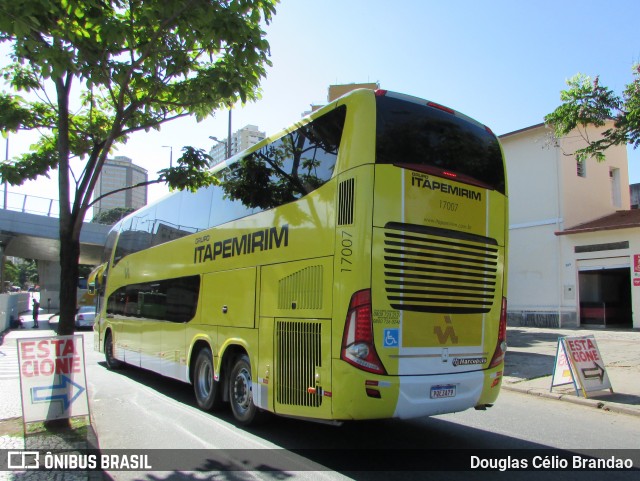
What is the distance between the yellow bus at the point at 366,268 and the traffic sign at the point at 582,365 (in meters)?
3.14

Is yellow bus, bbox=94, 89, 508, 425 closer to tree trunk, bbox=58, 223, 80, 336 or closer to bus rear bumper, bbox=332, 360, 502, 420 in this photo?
bus rear bumper, bbox=332, 360, 502, 420

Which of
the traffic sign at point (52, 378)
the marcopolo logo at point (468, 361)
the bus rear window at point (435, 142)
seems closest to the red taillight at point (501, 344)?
the marcopolo logo at point (468, 361)

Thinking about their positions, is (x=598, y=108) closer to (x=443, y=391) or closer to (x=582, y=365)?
(x=582, y=365)

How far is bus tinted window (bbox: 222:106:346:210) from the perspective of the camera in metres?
5.92

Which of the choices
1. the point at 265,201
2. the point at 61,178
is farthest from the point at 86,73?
the point at 265,201

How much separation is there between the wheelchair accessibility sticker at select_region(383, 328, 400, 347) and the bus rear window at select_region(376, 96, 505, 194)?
185cm

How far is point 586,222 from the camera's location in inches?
938

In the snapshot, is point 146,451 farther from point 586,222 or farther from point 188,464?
point 586,222

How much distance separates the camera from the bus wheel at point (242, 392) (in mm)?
6938

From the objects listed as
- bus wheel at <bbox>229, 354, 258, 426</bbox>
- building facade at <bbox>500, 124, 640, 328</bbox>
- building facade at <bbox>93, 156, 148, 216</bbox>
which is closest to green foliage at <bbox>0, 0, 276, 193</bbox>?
bus wheel at <bbox>229, 354, 258, 426</bbox>

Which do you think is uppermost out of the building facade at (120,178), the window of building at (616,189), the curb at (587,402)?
the building facade at (120,178)

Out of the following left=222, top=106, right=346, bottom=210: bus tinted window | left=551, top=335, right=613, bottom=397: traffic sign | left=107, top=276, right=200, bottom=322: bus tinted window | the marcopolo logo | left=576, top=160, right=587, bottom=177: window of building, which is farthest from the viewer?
left=576, top=160, right=587, bottom=177: window of building

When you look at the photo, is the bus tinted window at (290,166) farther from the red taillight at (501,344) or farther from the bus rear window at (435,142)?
A: the red taillight at (501,344)

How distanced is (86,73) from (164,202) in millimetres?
4511
